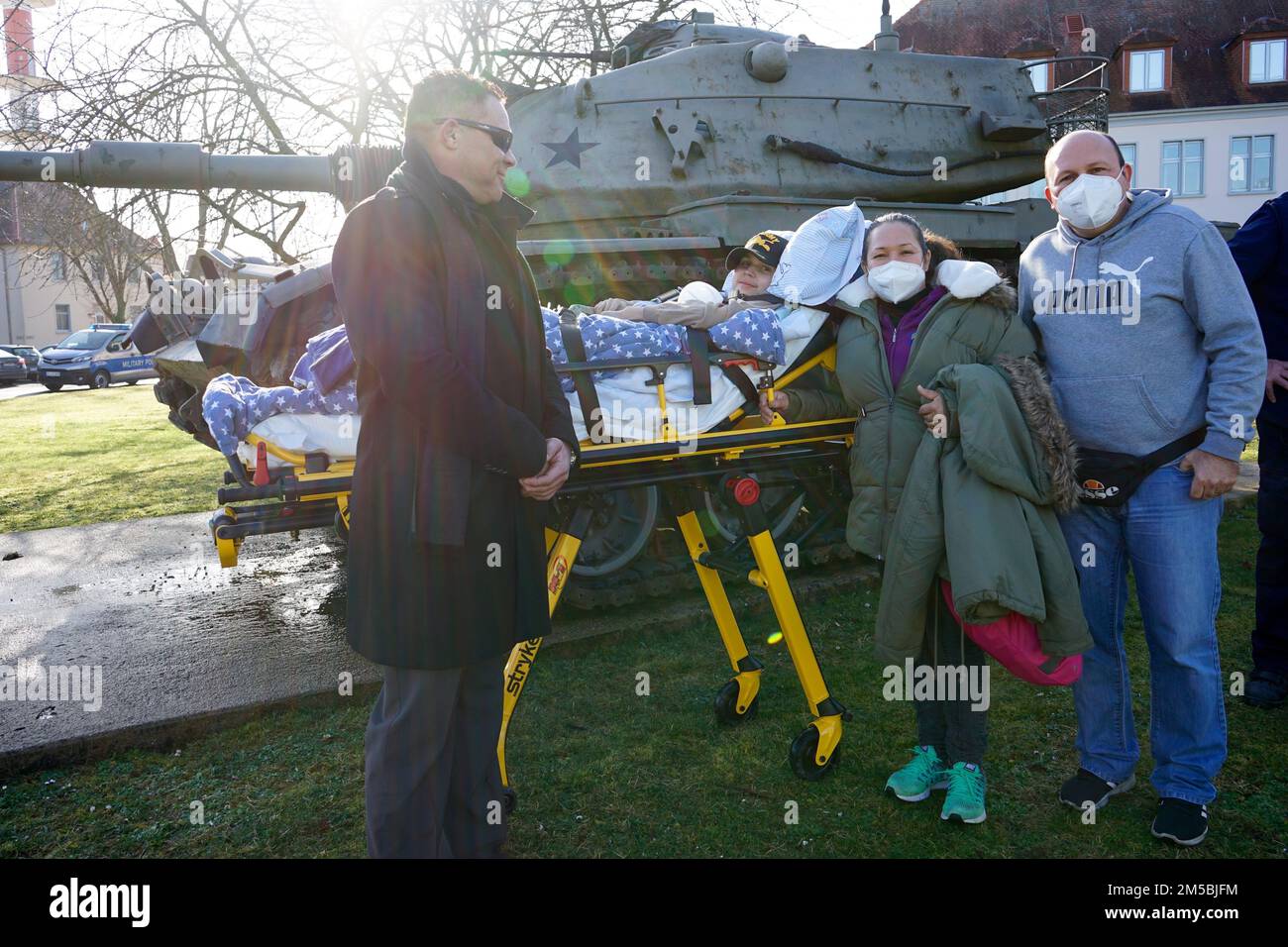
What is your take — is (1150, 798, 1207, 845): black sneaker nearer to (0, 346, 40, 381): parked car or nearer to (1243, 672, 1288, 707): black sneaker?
(1243, 672, 1288, 707): black sneaker

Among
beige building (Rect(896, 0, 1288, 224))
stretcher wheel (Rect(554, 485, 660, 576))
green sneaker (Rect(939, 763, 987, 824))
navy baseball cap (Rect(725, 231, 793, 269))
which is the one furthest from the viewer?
beige building (Rect(896, 0, 1288, 224))

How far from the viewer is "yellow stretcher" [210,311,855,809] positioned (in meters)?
3.54

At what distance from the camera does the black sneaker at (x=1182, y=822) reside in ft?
10.2

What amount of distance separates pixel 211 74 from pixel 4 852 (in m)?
10.1

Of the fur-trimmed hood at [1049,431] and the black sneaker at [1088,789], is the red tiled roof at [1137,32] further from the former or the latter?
the black sneaker at [1088,789]

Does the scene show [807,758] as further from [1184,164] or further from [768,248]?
[1184,164]

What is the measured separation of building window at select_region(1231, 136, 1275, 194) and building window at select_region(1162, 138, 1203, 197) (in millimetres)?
847

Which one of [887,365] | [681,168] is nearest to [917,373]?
[887,365]

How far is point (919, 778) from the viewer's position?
11.1 ft

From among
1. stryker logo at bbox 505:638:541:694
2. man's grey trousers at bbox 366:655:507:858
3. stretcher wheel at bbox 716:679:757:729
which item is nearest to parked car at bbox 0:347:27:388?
stretcher wheel at bbox 716:679:757:729

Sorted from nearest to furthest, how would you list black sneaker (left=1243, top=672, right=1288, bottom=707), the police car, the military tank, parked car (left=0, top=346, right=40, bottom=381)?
black sneaker (left=1243, top=672, right=1288, bottom=707), the military tank, the police car, parked car (left=0, top=346, right=40, bottom=381)

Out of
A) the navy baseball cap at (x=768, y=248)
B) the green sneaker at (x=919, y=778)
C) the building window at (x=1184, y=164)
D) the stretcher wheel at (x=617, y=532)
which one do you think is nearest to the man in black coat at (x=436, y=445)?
the green sneaker at (x=919, y=778)

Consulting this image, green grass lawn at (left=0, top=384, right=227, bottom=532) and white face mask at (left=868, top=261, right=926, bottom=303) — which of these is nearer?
white face mask at (left=868, top=261, right=926, bottom=303)
